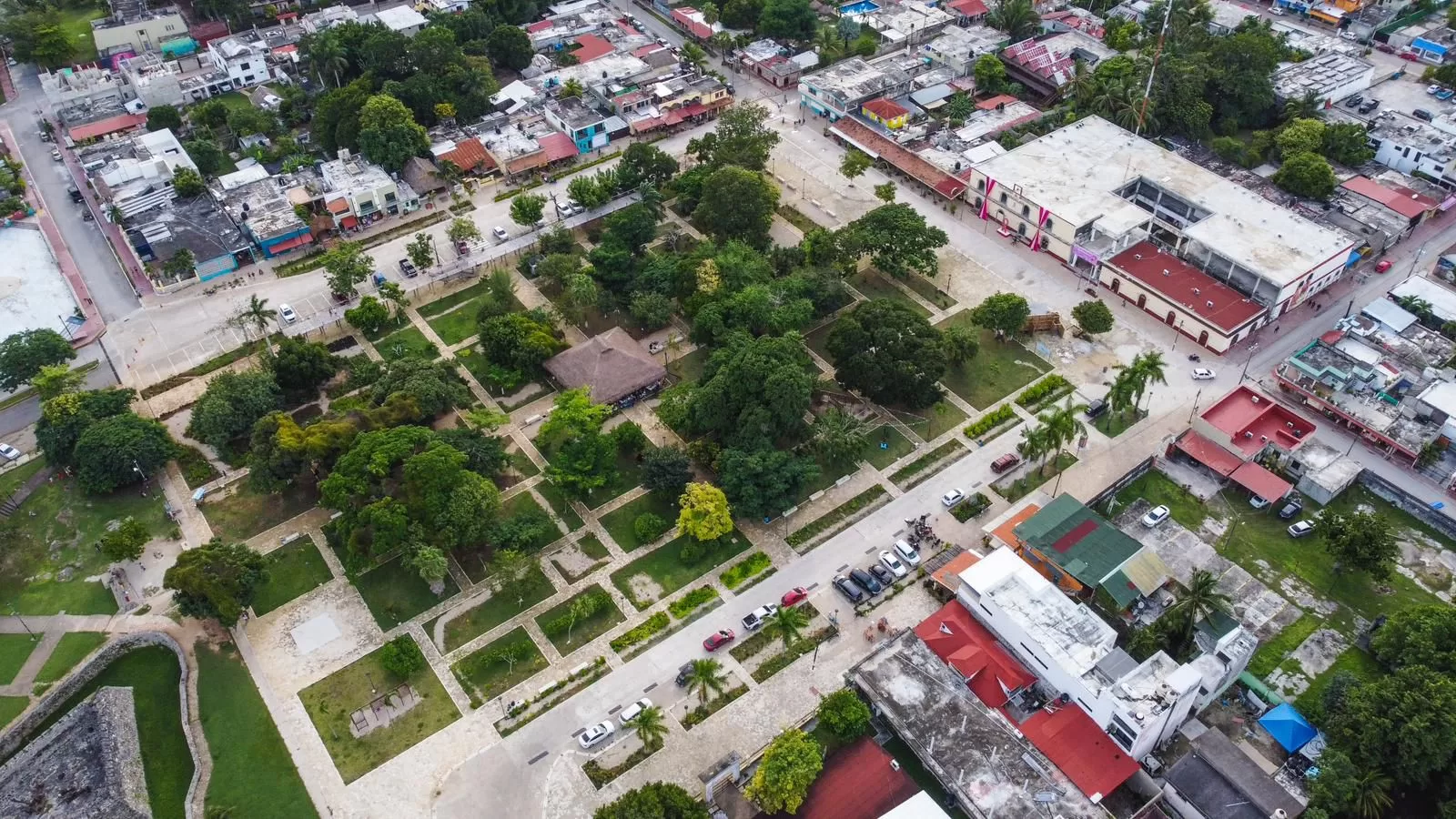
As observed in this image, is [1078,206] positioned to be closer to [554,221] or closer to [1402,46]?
[554,221]

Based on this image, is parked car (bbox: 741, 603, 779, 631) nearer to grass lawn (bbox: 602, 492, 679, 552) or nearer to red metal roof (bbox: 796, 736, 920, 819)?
grass lawn (bbox: 602, 492, 679, 552)

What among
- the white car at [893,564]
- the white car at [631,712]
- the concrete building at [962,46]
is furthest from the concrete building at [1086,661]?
the concrete building at [962,46]

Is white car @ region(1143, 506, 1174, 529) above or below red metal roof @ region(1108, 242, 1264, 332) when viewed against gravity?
below

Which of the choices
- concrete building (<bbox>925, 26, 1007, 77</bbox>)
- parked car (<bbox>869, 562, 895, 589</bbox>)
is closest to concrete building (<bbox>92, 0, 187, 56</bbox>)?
concrete building (<bbox>925, 26, 1007, 77</bbox>)

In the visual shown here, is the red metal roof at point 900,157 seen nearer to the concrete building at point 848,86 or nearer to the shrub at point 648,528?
the concrete building at point 848,86

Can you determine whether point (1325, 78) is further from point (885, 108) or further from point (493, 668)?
point (493, 668)
